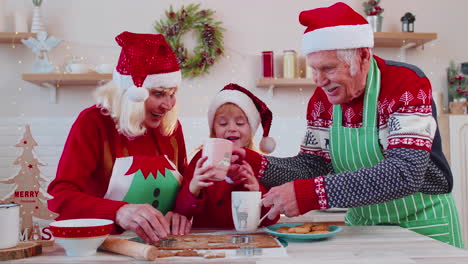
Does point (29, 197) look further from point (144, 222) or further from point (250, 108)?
point (250, 108)

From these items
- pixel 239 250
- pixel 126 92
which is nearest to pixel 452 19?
pixel 126 92

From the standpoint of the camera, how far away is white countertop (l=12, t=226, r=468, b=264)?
1.07m

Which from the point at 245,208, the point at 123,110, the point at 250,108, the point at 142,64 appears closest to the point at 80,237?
the point at 245,208

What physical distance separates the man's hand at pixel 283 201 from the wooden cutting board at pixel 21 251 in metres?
0.61

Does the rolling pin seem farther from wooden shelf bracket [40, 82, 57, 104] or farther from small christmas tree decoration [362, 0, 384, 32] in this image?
small christmas tree decoration [362, 0, 384, 32]

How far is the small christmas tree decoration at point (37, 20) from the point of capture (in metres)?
3.88

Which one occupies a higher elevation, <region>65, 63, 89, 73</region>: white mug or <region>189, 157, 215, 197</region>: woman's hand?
<region>65, 63, 89, 73</region>: white mug

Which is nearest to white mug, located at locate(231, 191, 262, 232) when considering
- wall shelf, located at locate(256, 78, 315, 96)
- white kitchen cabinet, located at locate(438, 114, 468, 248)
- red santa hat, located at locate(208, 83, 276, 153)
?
red santa hat, located at locate(208, 83, 276, 153)

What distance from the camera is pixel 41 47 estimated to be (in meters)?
3.84

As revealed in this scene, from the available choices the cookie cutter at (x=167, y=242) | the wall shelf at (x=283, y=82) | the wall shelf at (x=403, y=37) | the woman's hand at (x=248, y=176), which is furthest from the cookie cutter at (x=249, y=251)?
the wall shelf at (x=403, y=37)

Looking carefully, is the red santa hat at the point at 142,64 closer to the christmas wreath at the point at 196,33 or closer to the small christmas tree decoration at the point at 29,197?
the small christmas tree decoration at the point at 29,197

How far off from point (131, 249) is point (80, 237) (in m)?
0.12

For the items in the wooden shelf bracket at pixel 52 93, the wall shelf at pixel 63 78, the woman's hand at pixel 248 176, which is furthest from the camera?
the wooden shelf bracket at pixel 52 93

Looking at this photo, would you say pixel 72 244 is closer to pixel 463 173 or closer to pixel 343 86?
pixel 343 86
